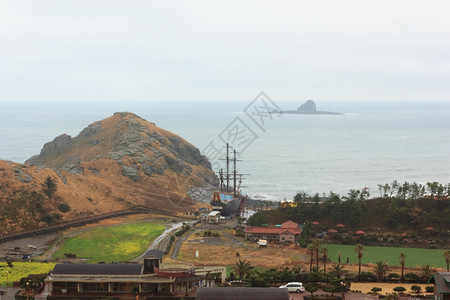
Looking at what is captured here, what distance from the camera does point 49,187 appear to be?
9794cm

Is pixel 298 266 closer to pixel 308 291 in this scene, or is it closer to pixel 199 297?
pixel 308 291

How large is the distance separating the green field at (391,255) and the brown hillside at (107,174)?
1708 inches

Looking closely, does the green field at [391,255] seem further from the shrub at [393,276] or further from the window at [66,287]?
the window at [66,287]

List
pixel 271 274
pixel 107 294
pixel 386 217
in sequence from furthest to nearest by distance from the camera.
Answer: pixel 386 217
pixel 271 274
pixel 107 294

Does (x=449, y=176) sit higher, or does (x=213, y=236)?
(x=449, y=176)

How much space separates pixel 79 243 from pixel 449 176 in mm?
120971

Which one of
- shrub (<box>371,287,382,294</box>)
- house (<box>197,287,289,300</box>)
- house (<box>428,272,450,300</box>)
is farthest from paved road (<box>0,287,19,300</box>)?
house (<box>428,272,450,300</box>)

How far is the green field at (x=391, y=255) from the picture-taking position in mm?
71444

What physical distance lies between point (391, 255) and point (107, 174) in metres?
66.1

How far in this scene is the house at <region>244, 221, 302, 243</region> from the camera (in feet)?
275

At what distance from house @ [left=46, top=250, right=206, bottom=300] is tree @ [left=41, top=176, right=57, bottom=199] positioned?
160 ft

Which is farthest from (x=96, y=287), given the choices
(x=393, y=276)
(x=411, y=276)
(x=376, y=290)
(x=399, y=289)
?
(x=411, y=276)

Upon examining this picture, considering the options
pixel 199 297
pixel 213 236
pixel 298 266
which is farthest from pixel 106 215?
pixel 199 297

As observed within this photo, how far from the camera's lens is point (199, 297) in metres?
43.0
